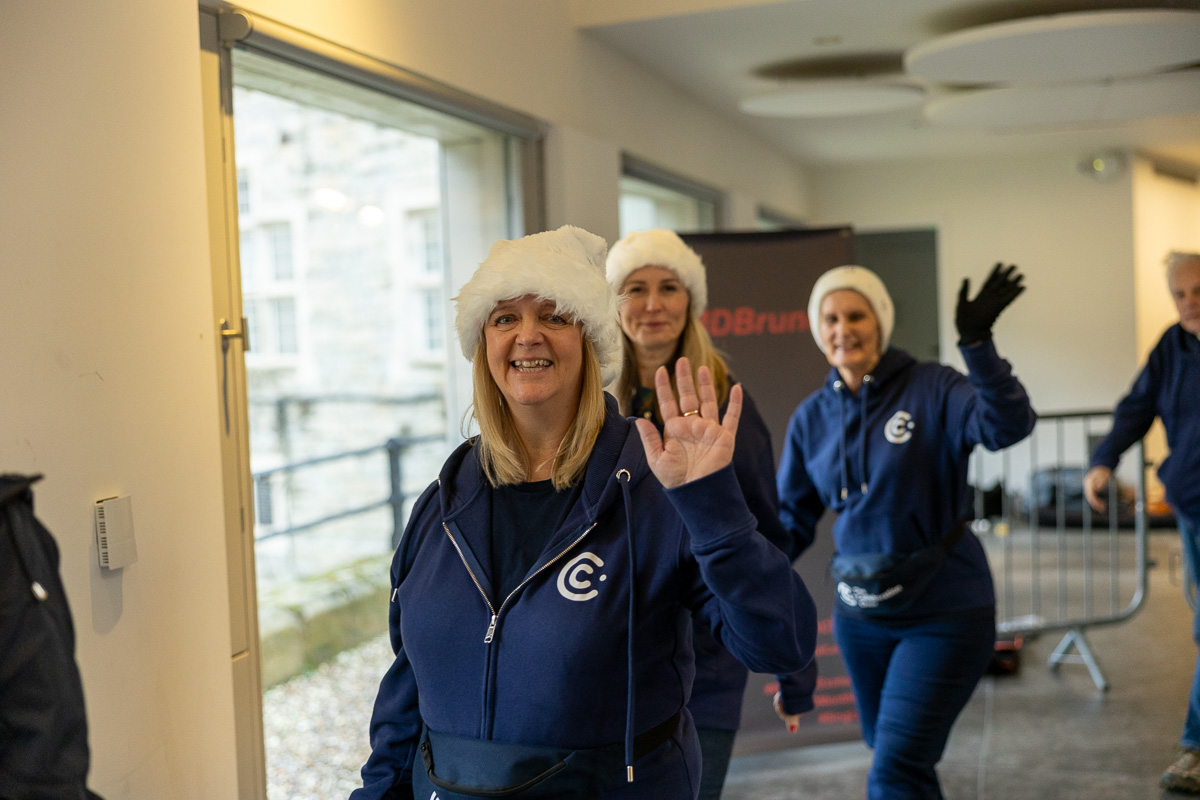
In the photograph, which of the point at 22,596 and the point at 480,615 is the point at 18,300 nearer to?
the point at 22,596

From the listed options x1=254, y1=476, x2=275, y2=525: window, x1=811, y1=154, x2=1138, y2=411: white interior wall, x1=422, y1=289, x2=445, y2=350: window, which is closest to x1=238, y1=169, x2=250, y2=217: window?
x1=422, y1=289, x2=445, y2=350: window

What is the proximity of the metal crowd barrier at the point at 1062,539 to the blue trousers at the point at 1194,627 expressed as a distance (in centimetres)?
105

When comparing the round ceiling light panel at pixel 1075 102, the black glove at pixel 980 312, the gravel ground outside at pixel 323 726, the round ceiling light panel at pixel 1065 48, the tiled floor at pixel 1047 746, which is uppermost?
the round ceiling light panel at pixel 1075 102

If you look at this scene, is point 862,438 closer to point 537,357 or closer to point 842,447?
point 842,447

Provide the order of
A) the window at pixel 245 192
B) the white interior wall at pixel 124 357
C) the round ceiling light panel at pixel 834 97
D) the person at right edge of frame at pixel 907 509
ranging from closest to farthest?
the white interior wall at pixel 124 357 → the person at right edge of frame at pixel 907 509 → the round ceiling light panel at pixel 834 97 → the window at pixel 245 192

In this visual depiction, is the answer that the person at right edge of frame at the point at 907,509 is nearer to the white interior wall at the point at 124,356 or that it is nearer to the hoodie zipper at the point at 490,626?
the hoodie zipper at the point at 490,626

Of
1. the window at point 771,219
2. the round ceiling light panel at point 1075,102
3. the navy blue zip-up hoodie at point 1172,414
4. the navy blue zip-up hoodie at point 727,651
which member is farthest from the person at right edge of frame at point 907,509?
the window at point 771,219

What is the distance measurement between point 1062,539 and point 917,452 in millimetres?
4011

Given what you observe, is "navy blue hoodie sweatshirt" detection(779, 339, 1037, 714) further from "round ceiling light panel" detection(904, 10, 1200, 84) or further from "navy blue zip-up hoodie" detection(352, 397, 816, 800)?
"round ceiling light panel" detection(904, 10, 1200, 84)

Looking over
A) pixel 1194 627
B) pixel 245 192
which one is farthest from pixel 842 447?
pixel 245 192

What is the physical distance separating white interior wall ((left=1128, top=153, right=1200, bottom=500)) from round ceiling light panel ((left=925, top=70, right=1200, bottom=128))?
10.9ft

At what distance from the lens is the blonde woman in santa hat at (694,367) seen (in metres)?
2.25

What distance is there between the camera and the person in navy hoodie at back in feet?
4.68

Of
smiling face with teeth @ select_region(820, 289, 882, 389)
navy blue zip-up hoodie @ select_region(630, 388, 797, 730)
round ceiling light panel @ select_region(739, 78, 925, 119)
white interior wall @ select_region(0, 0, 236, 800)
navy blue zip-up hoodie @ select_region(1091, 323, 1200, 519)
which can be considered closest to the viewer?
white interior wall @ select_region(0, 0, 236, 800)
